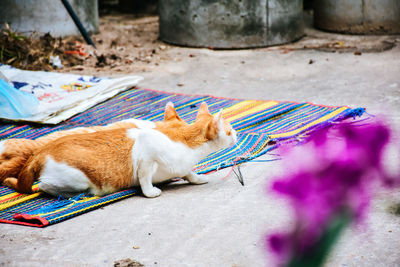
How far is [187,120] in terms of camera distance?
13.2ft

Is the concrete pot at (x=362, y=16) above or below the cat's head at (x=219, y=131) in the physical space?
above

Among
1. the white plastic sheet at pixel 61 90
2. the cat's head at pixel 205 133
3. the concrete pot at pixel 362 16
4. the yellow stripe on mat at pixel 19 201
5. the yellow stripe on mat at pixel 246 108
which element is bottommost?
the yellow stripe on mat at pixel 19 201

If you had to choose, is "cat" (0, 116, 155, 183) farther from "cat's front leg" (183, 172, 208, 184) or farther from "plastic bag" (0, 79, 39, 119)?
"plastic bag" (0, 79, 39, 119)

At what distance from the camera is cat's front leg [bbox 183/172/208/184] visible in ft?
9.27

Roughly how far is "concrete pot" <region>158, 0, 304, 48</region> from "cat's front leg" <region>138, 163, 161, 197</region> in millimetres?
4309

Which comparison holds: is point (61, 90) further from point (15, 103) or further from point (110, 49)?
point (110, 49)

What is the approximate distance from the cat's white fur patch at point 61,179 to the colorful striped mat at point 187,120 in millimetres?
61

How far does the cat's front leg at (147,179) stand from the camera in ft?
8.66

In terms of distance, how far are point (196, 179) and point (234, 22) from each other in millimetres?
4200

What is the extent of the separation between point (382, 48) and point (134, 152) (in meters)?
4.64

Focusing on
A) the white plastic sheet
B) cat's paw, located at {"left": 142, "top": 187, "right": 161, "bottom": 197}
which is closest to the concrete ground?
cat's paw, located at {"left": 142, "top": 187, "right": 161, "bottom": 197}

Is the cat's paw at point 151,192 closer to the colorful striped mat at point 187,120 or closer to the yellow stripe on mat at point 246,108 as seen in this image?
the colorful striped mat at point 187,120

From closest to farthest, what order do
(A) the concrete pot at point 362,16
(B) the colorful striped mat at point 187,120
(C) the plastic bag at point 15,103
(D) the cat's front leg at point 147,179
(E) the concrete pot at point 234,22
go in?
(B) the colorful striped mat at point 187,120, (D) the cat's front leg at point 147,179, (C) the plastic bag at point 15,103, (E) the concrete pot at point 234,22, (A) the concrete pot at point 362,16

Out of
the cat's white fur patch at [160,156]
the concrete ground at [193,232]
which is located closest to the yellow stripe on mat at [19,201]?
the concrete ground at [193,232]
